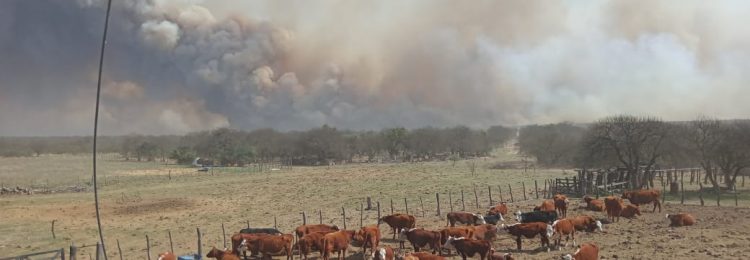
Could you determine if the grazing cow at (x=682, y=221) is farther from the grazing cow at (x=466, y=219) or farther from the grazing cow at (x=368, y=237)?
the grazing cow at (x=368, y=237)

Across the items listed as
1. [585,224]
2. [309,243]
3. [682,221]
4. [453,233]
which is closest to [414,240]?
[453,233]

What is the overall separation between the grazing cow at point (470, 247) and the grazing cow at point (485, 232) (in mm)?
2007

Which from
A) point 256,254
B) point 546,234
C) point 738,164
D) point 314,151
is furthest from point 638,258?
point 314,151

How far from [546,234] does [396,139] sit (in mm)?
87714

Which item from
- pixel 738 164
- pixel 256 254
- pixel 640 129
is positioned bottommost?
pixel 256 254

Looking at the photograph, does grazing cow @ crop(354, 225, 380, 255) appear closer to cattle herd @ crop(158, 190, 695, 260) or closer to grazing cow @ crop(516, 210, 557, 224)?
cattle herd @ crop(158, 190, 695, 260)

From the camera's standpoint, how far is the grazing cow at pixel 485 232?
20094mm

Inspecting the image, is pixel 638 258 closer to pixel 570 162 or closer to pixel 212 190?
pixel 212 190

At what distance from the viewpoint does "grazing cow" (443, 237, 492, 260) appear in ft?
57.3

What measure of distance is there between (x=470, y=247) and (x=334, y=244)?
4573 millimetres

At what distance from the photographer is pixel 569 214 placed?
92.6 ft

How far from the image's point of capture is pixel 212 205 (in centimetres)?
4125

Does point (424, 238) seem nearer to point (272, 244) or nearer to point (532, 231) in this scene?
point (532, 231)

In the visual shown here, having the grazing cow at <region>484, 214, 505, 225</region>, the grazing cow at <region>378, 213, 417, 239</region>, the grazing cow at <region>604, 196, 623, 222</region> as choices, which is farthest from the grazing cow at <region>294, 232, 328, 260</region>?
the grazing cow at <region>604, 196, 623, 222</region>
